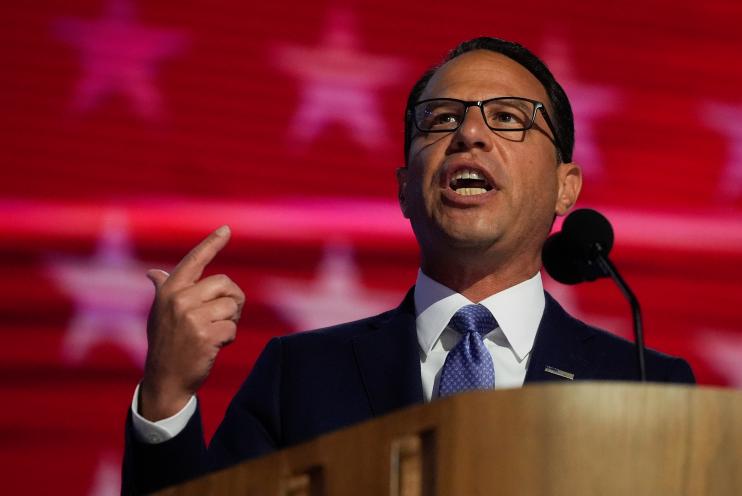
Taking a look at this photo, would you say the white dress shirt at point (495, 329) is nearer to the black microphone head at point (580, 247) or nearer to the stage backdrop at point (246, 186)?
the black microphone head at point (580, 247)

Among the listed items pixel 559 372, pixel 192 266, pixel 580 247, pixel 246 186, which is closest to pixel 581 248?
pixel 580 247

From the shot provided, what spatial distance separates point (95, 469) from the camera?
2.63 metres

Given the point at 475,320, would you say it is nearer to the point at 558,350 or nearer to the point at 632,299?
the point at 558,350

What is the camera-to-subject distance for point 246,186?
282 cm

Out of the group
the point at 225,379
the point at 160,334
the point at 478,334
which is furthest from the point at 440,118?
the point at 225,379

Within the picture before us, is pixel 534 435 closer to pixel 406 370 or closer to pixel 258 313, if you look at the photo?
pixel 406 370

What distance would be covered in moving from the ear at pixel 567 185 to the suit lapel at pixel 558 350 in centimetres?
26

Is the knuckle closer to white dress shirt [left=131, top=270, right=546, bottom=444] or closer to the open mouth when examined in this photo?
white dress shirt [left=131, top=270, right=546, bottom=444]

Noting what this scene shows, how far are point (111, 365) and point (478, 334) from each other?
1.03 meters

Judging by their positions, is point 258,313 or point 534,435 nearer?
point 534,435

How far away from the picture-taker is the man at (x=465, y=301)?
190cm

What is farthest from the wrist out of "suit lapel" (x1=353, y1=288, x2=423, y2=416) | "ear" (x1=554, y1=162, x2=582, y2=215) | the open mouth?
"ear" (x1=554, y1=162, x2=582, y2=215)

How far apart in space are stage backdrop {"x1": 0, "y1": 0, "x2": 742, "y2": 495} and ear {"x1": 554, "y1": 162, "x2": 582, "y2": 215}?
1.95 feet

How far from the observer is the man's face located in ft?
6.61
